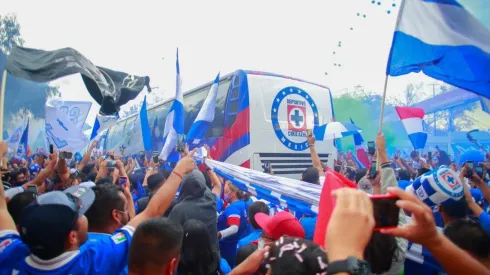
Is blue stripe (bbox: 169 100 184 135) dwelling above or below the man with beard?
above

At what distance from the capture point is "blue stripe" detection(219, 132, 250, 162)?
25.5 ft

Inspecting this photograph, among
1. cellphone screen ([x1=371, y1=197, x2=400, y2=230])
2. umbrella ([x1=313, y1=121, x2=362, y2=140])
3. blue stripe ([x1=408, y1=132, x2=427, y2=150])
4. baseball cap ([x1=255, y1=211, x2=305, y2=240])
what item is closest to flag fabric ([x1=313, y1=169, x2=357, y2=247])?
cellphone screen ([x1=371, y1=197, x2=400, y2=230])

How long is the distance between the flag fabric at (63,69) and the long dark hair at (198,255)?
7.62 ft

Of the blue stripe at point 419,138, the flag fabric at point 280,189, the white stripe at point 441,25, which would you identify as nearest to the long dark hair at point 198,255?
the flag fabric at point 280,189

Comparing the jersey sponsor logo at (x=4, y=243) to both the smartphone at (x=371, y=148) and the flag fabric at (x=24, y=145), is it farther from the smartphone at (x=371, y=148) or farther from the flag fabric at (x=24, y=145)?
the flag fabric at (x=24, y=145)

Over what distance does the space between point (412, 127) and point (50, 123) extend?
26.1ft

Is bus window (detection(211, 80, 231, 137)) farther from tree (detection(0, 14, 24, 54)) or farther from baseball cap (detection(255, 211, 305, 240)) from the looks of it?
tree (detection(0, 14, 24, 54))

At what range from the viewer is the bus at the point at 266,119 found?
25.8 feet

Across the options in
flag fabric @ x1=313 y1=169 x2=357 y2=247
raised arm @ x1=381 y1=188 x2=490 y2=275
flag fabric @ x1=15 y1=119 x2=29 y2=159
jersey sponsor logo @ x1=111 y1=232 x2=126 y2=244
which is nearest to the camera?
raised arm @ x1=381 y1=188 x2=490 y2=275

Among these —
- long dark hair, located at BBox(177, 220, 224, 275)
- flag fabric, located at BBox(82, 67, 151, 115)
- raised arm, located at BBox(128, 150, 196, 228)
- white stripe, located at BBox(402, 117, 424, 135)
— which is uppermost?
flag fabric, located at BBox(82, 67, 151, 115)

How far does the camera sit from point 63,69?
382 cm

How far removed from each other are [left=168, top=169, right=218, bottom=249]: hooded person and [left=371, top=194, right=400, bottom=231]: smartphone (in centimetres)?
225

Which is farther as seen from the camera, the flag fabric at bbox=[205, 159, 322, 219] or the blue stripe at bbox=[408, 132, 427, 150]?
the blue stripe at bbox=[408, 132, 427, 150]

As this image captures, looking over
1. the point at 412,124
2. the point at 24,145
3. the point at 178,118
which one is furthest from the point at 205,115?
the point at 24,145
